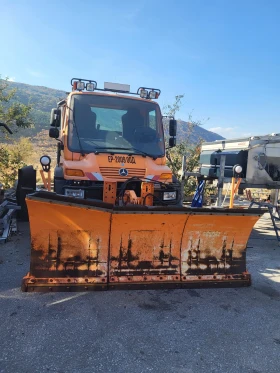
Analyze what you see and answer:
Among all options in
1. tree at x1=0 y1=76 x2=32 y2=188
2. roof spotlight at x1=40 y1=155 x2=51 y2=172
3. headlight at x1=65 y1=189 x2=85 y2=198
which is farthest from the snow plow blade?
tree at x1=0 y1=76 x2=32 y2=188

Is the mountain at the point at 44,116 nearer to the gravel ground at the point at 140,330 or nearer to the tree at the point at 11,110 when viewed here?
the tree at the point at 11,110

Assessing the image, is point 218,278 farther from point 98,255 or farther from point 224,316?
point 98,255

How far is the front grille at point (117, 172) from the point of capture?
488 cm

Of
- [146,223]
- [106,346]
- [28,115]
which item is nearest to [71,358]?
[106,346]

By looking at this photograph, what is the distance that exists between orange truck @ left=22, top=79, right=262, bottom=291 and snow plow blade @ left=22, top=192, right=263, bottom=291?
1 cm

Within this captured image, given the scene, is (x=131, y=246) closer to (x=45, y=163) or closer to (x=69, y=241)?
(x=69, y=241)

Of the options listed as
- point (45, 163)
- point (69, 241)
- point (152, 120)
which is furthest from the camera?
point (152, 120)

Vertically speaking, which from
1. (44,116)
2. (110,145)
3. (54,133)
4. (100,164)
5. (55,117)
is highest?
(44,116)

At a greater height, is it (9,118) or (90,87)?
(9,118)

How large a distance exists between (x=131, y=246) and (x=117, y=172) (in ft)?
4.85

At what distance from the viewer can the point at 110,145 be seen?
5223mm

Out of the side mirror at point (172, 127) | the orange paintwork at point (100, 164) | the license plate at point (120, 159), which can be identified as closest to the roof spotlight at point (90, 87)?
the orange paintwork at point (100, 164)

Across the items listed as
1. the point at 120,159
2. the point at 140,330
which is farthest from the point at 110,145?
the point at 140,330

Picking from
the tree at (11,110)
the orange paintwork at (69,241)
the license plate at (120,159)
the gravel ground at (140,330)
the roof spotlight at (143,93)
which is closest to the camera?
the gravel ground at (140,330)
